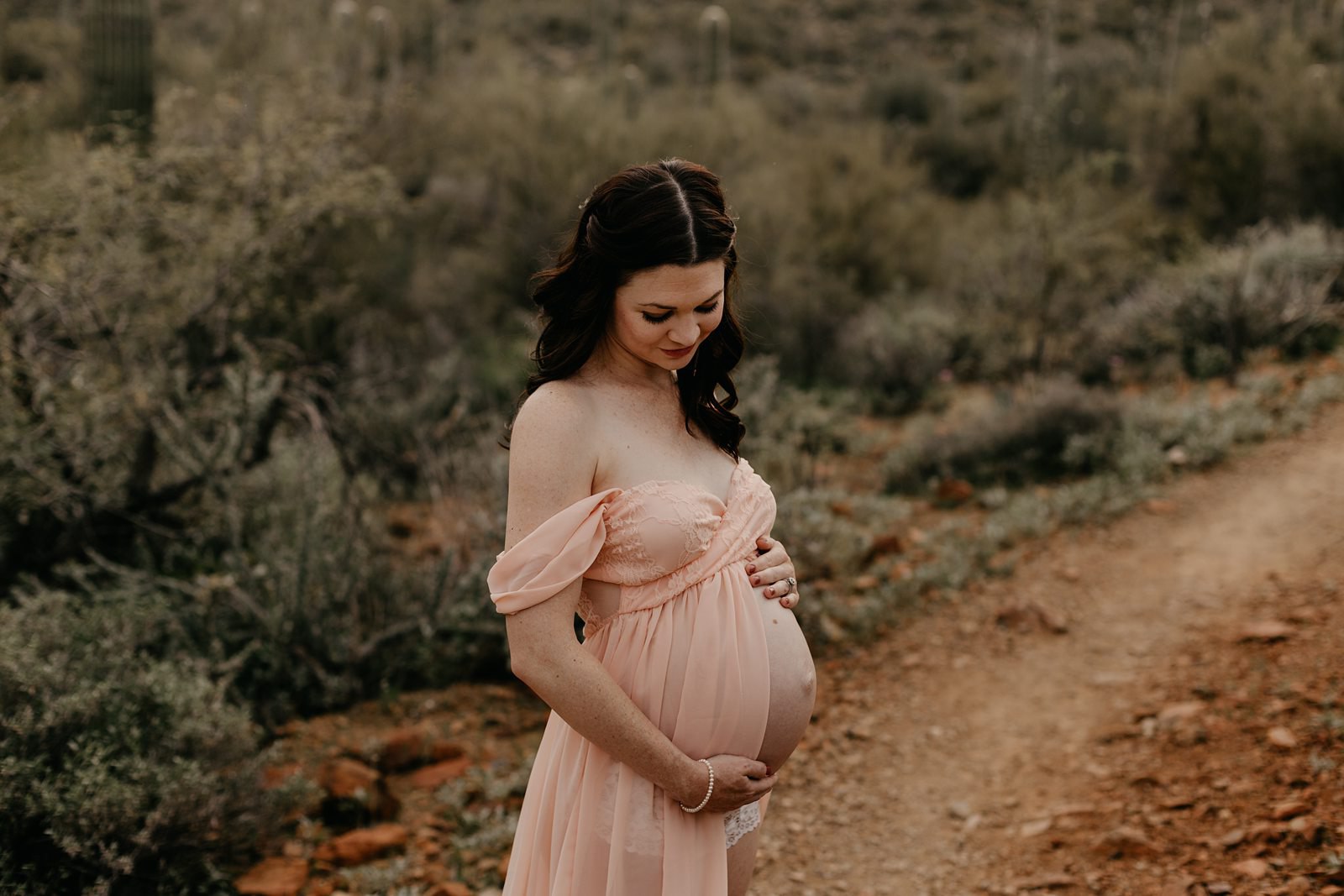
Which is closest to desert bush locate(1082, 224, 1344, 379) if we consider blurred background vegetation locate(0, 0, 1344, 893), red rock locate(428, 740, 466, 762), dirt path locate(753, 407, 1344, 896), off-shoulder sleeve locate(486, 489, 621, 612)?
blurred background vegetation locate(0, 0, 1344, 893)

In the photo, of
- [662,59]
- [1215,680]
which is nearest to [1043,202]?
[1215,680]

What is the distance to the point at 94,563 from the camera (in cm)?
490

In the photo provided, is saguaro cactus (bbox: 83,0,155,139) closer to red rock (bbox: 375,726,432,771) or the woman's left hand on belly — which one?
red rock (bbox: 375,726,432,771)

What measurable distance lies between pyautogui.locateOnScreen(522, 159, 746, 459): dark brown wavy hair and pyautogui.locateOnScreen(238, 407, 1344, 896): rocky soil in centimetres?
212

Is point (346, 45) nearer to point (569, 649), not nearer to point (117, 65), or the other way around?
point (117, 65)

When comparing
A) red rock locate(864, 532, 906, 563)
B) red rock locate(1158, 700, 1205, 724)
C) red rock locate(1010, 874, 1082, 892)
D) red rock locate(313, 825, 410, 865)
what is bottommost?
red rock locate(864, 532, 906, 563)

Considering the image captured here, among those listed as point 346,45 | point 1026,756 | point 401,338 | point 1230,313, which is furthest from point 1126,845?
point 346,45

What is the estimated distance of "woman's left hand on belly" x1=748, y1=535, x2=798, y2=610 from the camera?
82.5 inches

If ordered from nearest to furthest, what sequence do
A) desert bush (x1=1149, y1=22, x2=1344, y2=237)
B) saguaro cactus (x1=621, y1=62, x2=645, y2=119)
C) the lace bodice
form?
the lace bodice
desert bush (x1=1149, y1=22, x2=1344, y2=237)
saguaro cactus (x1=621, y1=62, x2=645, y2=119)

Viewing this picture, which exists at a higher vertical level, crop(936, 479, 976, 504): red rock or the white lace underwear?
the white lace underwear

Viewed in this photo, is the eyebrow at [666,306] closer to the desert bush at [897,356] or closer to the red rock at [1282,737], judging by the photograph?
the red rock at [1282,737]

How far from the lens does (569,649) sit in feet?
5.96

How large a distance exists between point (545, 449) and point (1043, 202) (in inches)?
322

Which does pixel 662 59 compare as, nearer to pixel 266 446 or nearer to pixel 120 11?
pixel 120 11
